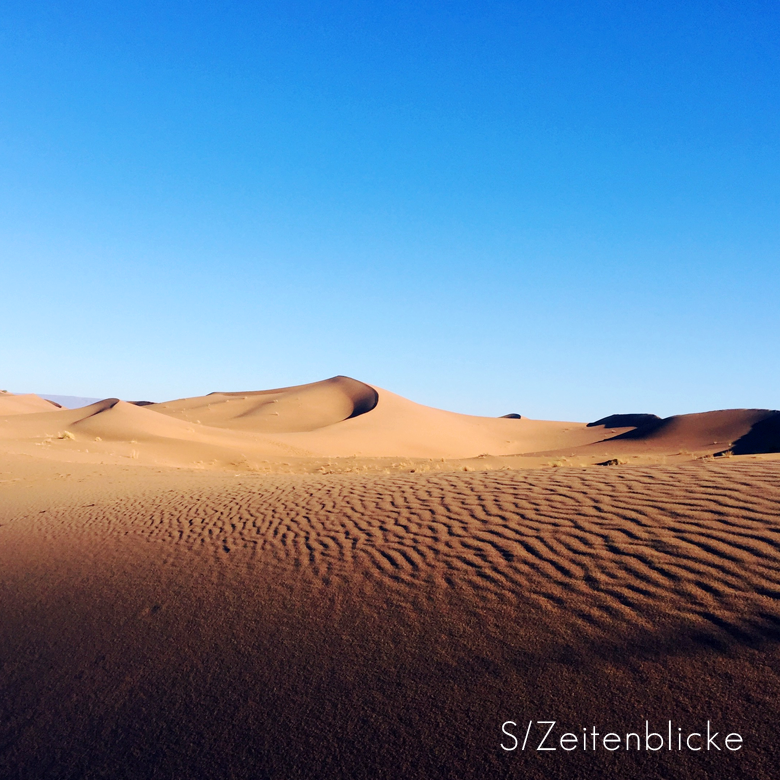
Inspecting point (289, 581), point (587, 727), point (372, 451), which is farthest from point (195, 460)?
point (587, 727)

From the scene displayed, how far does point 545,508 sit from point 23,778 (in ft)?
20.6

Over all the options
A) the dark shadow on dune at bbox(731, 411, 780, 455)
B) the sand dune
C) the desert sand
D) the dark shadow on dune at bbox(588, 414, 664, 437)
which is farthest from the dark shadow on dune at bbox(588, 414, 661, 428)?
A: the desert sand

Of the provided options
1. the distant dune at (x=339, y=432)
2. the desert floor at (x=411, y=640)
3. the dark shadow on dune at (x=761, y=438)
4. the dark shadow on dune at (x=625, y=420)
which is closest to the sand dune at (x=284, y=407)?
the distant dune at (x=339, y=432)

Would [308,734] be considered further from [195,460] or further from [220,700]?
[195,460]

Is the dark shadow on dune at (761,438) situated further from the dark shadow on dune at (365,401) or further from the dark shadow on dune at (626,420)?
the dark shadow on dune at (365,401)

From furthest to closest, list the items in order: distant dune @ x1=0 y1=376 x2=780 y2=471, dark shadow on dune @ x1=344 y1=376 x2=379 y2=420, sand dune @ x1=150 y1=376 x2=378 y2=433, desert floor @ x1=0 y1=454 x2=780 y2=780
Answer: dark shadow on dune @ x1=344 y1=376 x2=379 y2=420 → sand dune @ x1=150 y1=376 x2=378 y2=433 → distant dune @ x1=0 y1=376 x2=780 y2=471 → desert floor @ x1=0 y1=454 x2=780 y2=780

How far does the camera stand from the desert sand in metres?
3.84

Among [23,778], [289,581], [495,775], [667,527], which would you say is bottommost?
[23,778]

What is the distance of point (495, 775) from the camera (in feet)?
11.4

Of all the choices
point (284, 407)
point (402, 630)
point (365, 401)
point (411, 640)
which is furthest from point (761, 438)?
point (284, 407)

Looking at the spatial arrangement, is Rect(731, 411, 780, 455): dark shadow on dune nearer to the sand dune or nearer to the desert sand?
the desert sand

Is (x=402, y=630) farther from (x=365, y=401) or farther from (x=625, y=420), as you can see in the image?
(x=625, y=420)

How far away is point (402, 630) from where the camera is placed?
527cm

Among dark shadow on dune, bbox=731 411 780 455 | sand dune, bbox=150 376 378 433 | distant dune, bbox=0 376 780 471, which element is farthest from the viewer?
sand dune, bbox=150 376 378 433
